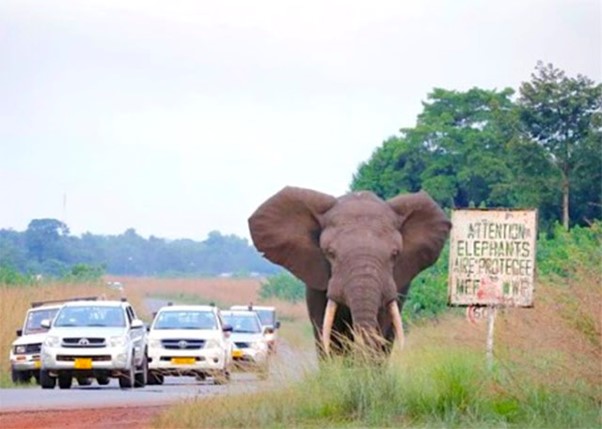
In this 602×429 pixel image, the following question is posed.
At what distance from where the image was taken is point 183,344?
3819cm

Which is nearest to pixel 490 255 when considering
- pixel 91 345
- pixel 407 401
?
pixel 407 401

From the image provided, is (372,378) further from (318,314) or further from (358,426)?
(318,314)

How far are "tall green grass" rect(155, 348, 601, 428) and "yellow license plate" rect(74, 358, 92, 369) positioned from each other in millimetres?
14770

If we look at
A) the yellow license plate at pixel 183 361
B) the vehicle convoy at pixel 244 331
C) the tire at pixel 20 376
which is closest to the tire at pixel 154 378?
the yellow license plate at pixel 183 361

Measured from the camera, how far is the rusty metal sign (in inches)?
938

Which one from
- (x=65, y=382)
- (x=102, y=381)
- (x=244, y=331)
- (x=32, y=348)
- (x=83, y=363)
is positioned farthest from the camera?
(x=244, y=331)

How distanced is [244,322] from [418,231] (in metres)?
19.7

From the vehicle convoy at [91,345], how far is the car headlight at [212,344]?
130 cm

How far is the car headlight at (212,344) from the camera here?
37.6m

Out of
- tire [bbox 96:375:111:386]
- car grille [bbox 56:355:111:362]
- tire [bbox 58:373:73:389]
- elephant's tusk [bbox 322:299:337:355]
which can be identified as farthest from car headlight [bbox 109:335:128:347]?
elephant's tusk [bbox 322:299:337:355]

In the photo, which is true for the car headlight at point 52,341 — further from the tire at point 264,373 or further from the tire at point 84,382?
the tire at point 264,373

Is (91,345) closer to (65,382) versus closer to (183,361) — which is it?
(65,382)

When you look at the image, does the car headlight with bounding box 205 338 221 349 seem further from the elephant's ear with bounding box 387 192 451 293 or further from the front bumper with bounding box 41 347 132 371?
the elephant's ear with bounding box 387 192 451 293

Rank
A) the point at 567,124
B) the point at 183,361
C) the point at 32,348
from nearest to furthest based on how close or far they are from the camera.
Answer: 1. the point at 183,361
2. the point at 32,348
3. the point at 567,124
